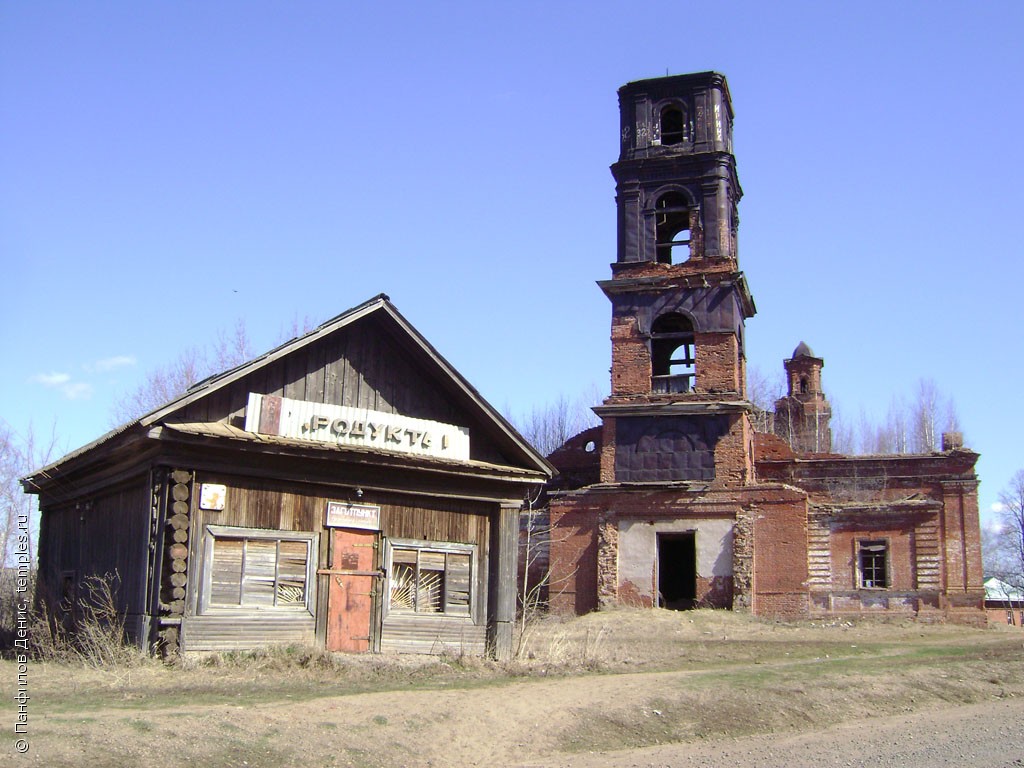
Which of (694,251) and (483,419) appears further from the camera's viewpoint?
(694,251)

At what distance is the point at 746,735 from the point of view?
13500 mm

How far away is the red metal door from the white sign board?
1.49m

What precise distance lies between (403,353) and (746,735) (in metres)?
8.45

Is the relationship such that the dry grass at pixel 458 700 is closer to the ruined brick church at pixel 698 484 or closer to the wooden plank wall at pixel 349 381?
the wooden plank wall at pixel 349 381

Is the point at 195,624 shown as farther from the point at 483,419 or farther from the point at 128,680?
the point at 483,419

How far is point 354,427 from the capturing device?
57.3 feet

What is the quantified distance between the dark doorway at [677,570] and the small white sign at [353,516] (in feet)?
61.2

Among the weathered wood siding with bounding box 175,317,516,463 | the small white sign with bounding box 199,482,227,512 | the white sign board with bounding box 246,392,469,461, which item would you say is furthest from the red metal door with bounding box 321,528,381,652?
the weathered wood siding with bounding box 175,317,516,463

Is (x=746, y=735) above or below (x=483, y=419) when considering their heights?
below

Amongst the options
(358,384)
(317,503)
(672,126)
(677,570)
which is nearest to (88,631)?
(317,503)

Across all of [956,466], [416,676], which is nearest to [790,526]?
[956,466]

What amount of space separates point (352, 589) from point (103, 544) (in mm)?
4345

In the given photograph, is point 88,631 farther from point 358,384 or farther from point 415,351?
point 415,351

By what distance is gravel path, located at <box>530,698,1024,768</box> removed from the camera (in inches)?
466
